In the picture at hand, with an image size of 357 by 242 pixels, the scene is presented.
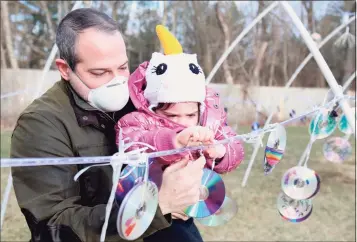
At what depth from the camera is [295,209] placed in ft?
5.66

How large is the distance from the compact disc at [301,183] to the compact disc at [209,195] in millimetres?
527

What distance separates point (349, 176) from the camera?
15.4 feet

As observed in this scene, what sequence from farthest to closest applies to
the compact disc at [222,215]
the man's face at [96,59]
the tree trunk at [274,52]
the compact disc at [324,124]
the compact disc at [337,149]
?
the tree trunk at [274,52] < the compact disc at [337,149] < the compact disc at [324,124] < the compact disc at [222,215] < the man's face at [96,59]

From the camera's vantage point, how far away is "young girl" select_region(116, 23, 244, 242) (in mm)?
1164

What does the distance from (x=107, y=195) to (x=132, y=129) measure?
178mm

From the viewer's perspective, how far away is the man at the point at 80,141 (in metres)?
0.95

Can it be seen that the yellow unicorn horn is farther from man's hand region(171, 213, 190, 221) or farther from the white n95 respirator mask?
man's hand region(171, 213, 190, 221)

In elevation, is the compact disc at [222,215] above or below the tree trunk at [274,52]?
above

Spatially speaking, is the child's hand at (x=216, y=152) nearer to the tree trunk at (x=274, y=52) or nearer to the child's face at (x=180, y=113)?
the child's face at (x=180, y=113)

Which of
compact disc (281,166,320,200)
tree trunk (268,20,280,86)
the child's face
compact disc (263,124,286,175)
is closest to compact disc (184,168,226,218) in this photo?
the child's face

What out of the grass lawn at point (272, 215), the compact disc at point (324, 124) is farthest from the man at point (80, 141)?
the grass lawn at point (272, 215)

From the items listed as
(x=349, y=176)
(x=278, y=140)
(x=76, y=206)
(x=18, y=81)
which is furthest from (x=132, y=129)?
(x=18, y=81)

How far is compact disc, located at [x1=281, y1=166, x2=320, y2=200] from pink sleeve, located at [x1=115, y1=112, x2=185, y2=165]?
0.67 metres

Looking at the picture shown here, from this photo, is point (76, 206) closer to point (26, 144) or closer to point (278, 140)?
point (26, 144)
